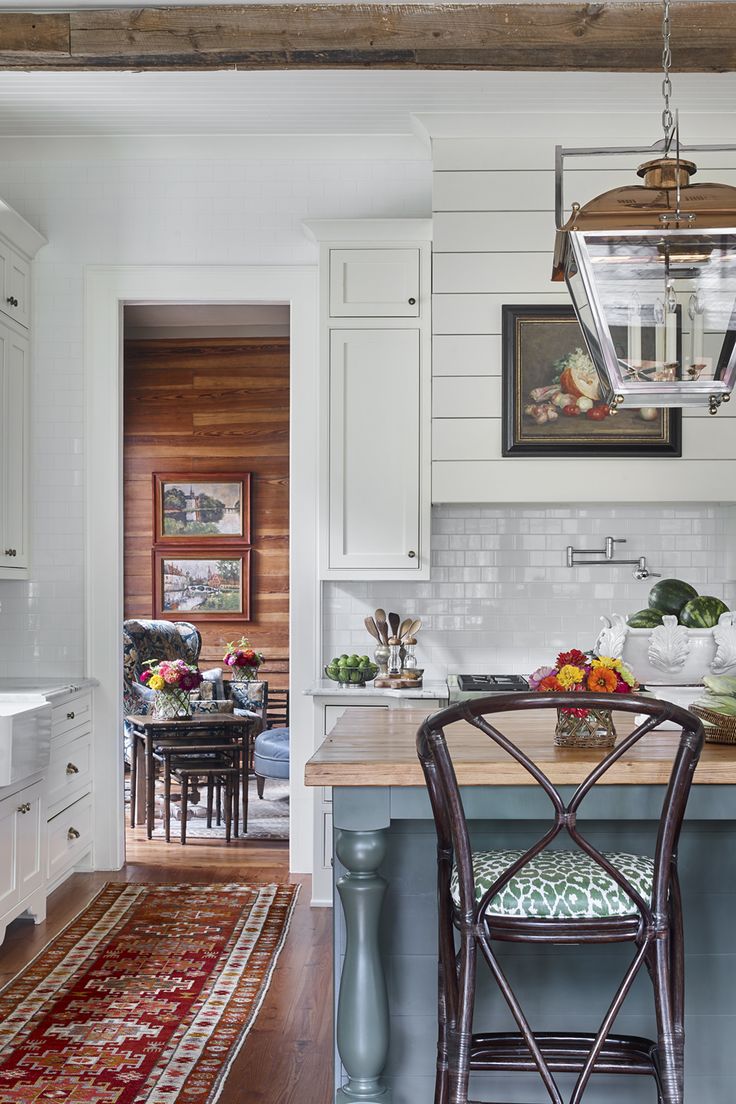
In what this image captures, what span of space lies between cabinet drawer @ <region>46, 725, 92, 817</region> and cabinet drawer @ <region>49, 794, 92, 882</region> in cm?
5

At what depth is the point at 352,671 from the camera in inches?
Answer: 174

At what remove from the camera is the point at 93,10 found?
11.8 feet

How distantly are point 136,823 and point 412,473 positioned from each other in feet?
8.87

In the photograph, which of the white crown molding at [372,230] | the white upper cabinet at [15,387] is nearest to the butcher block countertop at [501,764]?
the white upper cabinet at [15,387]

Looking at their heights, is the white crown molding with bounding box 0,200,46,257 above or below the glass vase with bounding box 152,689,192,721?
above

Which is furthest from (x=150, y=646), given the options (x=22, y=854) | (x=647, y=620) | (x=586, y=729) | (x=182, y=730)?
(x=586, y=729)

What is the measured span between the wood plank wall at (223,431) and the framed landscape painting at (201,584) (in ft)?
0.23

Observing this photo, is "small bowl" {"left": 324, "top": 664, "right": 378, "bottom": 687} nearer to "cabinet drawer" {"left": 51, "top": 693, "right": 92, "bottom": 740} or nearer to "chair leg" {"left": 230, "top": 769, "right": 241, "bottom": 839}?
"cabinet drawer" {"left": 51, "top": 693, "right": 92, "bottom": 740}

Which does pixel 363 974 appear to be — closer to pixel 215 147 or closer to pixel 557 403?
pixel 557 403

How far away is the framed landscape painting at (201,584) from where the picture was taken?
309 inches

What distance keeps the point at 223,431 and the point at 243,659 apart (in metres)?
1.78

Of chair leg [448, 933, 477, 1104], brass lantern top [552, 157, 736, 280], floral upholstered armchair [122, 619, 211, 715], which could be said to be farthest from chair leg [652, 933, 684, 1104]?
floral upholstered armchair [122, 619, 211, 715]

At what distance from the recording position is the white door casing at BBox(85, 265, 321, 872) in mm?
4871

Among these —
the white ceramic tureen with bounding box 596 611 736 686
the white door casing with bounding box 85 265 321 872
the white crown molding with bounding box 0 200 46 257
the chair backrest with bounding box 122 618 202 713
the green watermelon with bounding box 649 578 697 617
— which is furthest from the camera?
the chair backrest with bounding box 122 618 202 713
